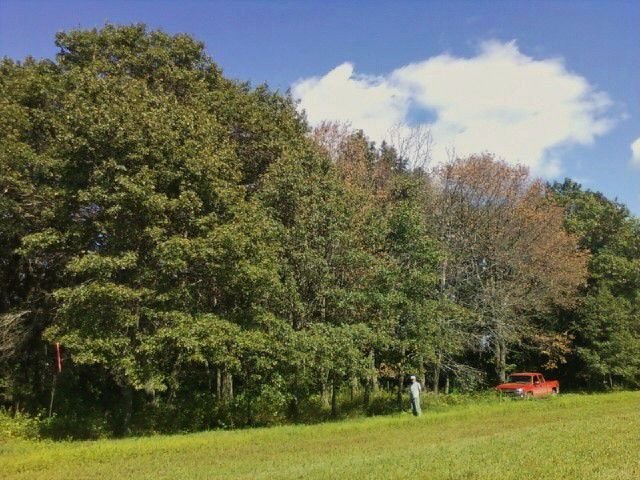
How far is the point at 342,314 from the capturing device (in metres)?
21.6

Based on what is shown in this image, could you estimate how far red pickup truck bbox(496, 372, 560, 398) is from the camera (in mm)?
27295

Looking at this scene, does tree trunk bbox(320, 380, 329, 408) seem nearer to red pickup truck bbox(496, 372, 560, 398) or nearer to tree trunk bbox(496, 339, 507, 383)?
red pickup truck bbox(496, 372, 560, 398)

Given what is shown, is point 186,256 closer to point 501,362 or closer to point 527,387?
point 527,387

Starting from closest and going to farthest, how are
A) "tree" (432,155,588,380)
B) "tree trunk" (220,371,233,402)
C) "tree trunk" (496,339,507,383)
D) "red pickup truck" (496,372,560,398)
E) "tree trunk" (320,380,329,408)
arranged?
"tree trunk" (320,380,329,408) < "tree trunk" (220,371,233,402) < "red pickup truck" (496,372,560,398) < "tree" (432,155,588,380) < "tree trunk" (496,339,507,383)

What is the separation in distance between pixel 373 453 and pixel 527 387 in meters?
18.7

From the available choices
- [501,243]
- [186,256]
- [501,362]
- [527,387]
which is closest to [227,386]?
[186,256]

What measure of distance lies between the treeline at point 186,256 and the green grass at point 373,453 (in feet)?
9.49

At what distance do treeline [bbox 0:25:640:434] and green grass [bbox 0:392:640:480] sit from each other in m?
2.89

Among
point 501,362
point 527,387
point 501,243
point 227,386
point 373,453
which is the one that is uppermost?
point 501,243

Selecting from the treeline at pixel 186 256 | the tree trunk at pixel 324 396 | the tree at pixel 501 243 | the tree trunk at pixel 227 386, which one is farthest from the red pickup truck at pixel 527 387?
the tree trunk at pixel 227 386

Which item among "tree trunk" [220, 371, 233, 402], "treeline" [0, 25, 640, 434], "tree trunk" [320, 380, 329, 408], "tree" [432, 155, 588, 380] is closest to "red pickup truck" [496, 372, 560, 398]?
"treeline" [0, 25, 640, 434]

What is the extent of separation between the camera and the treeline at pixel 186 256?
1738 cm

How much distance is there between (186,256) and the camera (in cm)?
1730

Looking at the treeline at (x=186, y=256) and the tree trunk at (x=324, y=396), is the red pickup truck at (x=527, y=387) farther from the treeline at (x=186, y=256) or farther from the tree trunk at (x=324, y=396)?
the tree trunk at (x=324, y=396)
